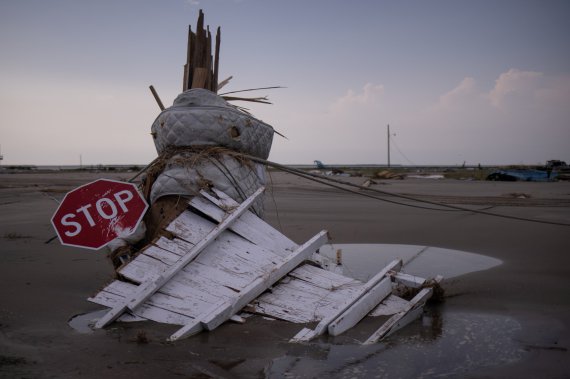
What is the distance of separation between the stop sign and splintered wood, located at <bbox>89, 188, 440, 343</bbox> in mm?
259

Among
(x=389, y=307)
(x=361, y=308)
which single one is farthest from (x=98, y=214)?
(x=389, y=307)

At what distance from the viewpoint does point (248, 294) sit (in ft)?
10.1

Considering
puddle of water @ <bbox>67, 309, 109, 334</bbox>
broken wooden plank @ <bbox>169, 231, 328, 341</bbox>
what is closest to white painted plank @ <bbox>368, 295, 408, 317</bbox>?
broken wooden plank @ <bbox>169, 231, 328, 341</bbox>

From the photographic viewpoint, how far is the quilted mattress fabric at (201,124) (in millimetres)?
4051

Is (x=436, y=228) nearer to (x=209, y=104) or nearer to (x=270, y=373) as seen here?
(x=209, y=104)

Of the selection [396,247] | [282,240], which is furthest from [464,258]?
[282,240]

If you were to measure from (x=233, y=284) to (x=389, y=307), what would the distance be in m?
1.09

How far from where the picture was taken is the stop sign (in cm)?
333

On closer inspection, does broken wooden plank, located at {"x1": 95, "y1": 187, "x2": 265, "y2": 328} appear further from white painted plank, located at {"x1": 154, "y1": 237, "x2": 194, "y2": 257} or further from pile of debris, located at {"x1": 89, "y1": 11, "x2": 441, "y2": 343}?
white painted plank, located at {"x1": 154, "y1": 237, "x2": 194, "y2": 257}

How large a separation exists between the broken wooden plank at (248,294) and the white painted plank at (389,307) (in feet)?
2.22

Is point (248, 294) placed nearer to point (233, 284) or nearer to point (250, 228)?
point (233, 284)

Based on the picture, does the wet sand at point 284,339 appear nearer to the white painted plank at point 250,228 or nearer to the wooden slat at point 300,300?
the wooden slat at point 300,300

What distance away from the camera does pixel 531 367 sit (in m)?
2.51

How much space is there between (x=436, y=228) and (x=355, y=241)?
6.37 feet
